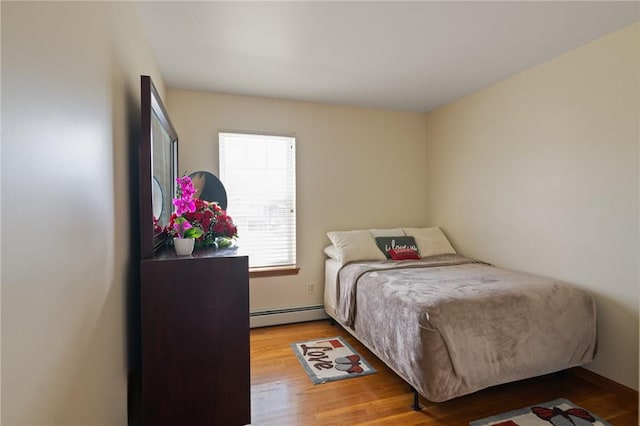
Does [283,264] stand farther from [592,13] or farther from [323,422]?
[592,13]

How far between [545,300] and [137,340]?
2517 mm

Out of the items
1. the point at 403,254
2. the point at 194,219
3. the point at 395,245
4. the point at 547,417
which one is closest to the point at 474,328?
the point at 547,417

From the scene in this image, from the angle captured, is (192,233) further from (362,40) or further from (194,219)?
(362,40)

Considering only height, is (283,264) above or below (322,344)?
above

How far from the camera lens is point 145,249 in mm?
1525

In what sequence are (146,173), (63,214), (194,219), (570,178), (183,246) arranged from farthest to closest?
(570,178) < (194,219) < (183,246) < (146,173) < (63,214)

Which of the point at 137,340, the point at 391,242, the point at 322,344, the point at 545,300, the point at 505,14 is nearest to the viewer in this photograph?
the point at 137,340

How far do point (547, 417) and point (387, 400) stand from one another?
3.01 ft

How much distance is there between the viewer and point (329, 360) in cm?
258

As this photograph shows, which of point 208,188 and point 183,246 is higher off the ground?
point 208,188

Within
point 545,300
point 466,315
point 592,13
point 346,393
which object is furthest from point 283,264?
point 592,13

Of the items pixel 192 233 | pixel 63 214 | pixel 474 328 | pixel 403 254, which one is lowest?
pixel 474 328

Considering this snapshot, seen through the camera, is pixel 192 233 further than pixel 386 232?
No

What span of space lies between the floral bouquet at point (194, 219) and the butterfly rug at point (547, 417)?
6.04ft
